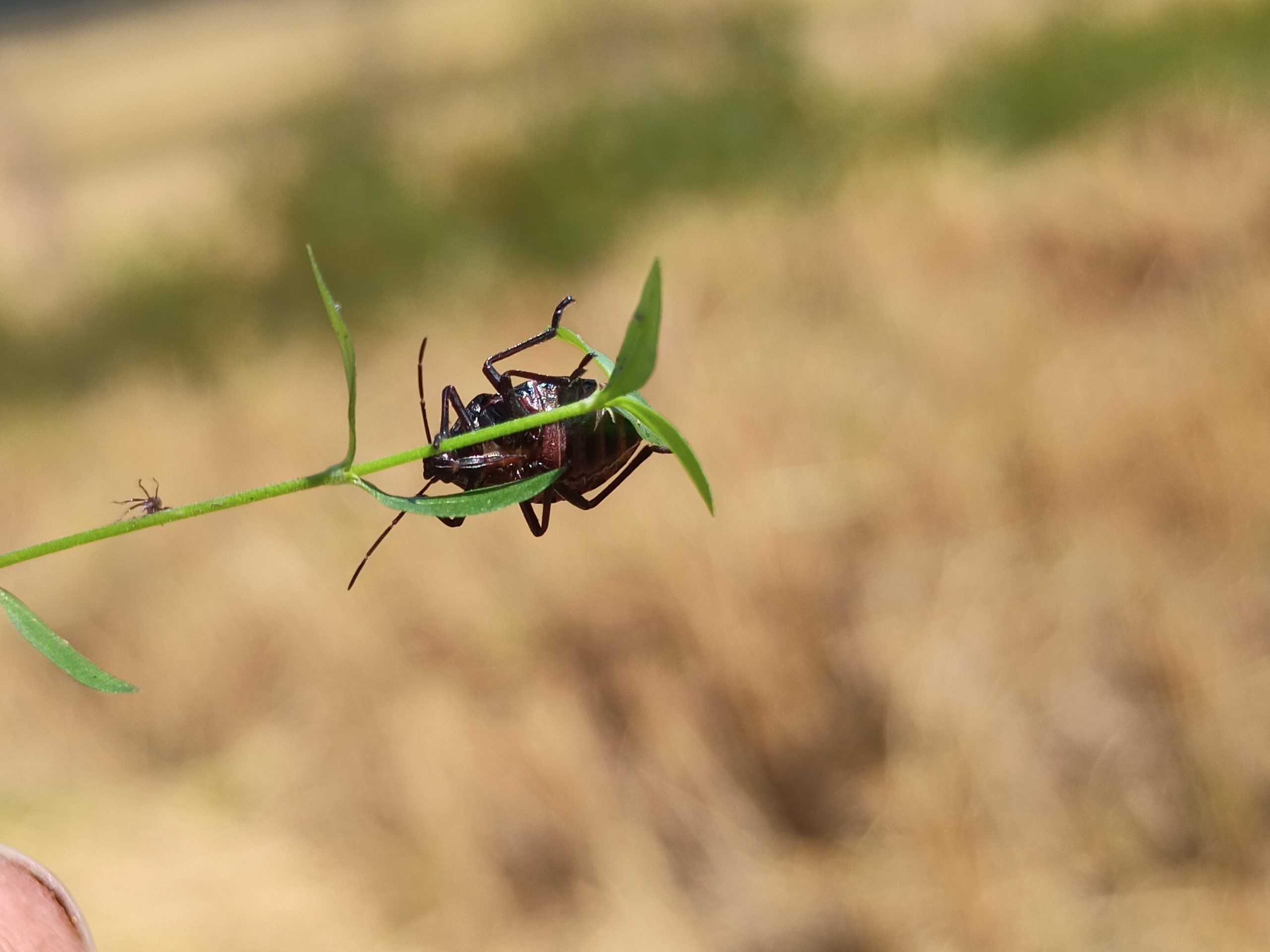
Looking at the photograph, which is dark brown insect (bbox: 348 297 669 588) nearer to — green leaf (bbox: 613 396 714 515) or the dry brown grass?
green leaf (bbox: 613 396 714 515)

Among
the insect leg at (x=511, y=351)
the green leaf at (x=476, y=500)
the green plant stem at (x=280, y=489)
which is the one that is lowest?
the green leaf at (x=476, y=500)

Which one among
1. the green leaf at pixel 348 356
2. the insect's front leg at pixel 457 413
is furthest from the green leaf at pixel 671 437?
the insect's front leg at pixel 457 413

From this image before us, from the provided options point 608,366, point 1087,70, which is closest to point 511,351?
point 608,366

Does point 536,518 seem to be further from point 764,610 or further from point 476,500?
point 764,610

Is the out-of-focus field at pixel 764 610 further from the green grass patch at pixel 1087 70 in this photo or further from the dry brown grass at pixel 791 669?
the green grass patch at pixel 1087 70

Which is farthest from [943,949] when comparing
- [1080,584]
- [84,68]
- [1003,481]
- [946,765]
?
[84,68]

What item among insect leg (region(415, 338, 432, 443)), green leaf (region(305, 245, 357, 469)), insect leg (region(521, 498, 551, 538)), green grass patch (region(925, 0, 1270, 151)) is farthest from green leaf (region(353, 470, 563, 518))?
green grass patch (region(925, 0, 1270, 151))
